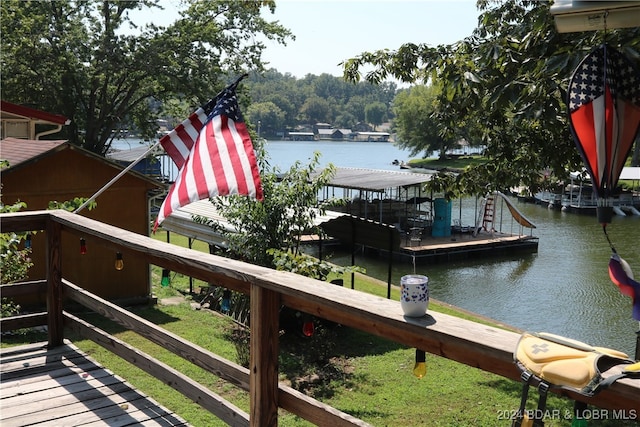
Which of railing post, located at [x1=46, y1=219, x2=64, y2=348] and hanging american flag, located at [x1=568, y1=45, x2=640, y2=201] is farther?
railing post, located at [x1=46, y1=219, x2=64, y2=348]

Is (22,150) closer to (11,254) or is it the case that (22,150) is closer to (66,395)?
(11,254)

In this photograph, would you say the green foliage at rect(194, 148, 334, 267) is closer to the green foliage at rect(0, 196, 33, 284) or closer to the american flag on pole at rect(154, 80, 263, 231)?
the green foliage at rect(0, 196, 33, 284)

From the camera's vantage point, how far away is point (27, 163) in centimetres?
1079

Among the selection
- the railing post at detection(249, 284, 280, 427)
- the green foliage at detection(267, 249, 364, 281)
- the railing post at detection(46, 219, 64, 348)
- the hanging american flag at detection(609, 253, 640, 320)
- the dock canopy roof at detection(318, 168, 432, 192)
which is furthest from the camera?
the dock canopy roof at detection(318, 168, 432, 192)

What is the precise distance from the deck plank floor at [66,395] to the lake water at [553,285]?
11723 millimetres

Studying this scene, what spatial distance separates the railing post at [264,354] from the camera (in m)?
2.84

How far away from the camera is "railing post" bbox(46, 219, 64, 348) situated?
469cm

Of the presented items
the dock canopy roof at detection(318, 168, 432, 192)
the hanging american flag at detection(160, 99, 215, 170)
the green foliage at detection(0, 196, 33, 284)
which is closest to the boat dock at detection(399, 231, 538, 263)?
the dock canopy roof at detection(318, 168, 432, 192)

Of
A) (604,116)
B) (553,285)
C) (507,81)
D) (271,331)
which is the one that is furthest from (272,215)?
(553,285)

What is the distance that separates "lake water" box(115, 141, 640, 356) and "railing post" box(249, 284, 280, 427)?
40.2ft

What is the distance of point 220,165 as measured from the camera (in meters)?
4.23

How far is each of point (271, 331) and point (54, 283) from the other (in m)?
2.57

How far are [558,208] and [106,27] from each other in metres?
27.4

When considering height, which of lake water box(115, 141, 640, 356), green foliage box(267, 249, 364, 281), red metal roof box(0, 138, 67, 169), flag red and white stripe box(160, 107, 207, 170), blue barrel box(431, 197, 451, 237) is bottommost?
lake water box(115, 141, 640, 356)
